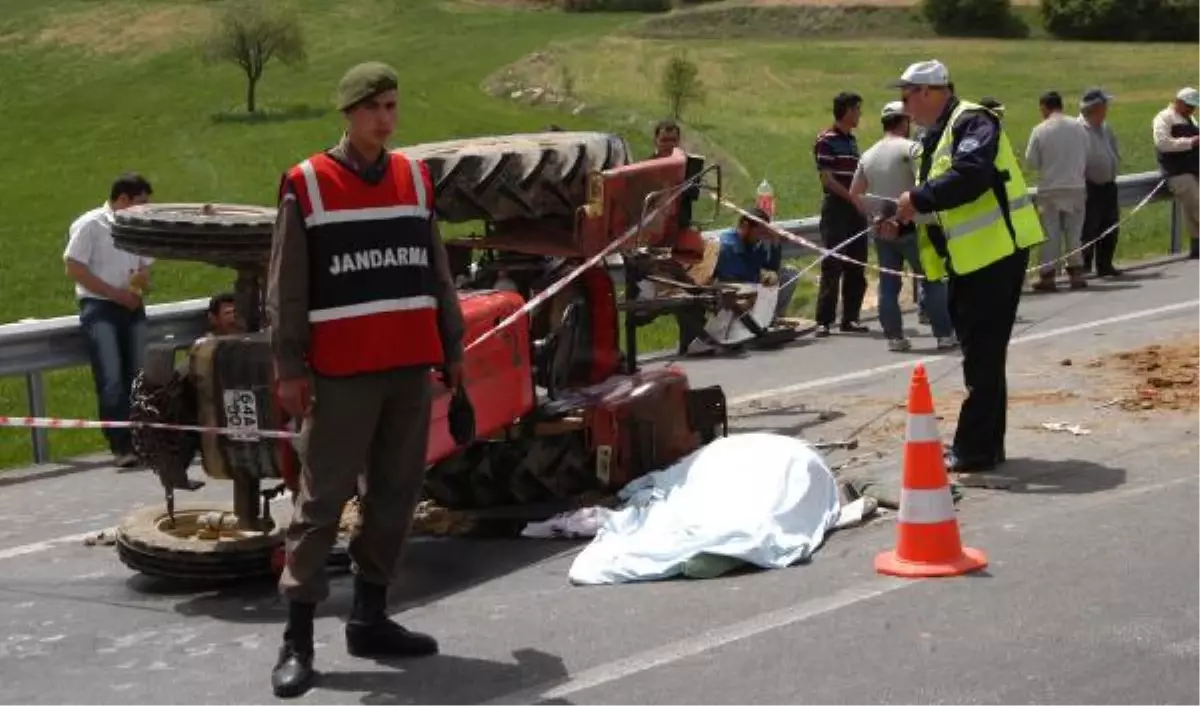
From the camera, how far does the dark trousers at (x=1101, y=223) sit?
18.4 m

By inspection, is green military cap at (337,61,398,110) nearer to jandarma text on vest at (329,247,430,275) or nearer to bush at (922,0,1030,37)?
jandarma text on vest at (329,247,430,275)

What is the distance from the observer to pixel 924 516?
756 centimetres

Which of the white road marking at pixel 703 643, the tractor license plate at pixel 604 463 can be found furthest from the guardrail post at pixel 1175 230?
the white road marking at pixel 703 643

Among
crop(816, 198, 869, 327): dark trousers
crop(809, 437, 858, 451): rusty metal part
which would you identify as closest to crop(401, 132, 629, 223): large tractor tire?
crop(809, 437, 858, 451): rusty metal part

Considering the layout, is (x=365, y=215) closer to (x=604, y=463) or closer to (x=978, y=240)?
(x=604, y=463)

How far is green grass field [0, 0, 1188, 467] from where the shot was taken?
47.1 meters

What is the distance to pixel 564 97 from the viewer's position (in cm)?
6156

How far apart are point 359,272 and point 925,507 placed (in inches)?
91.0

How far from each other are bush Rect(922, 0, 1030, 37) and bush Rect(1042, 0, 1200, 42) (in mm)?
1671

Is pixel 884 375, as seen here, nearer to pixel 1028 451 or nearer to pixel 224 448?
pixel 1028 451

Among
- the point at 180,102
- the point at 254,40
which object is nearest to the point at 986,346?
the point at 180,102

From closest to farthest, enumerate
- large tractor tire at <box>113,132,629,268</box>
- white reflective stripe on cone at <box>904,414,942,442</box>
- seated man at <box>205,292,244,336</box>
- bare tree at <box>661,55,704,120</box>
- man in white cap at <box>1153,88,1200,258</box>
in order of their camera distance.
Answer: white reflective stripe on cone at <box>904,414,942,442</box>, seated man at <box>205,292,244,336</box>, large tractor tire at <box>113,132,629,268</box>, man in white cap at <box>1153,88,1200,258</box>, bare tree at <box>661,55,704,120</box>

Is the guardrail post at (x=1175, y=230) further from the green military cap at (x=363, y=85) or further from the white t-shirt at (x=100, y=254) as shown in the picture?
the green military cap at (x=363, y=85)

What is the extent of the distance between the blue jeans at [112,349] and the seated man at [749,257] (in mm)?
4866
